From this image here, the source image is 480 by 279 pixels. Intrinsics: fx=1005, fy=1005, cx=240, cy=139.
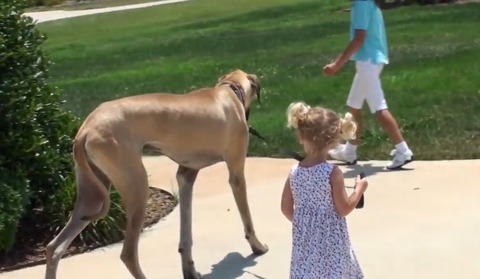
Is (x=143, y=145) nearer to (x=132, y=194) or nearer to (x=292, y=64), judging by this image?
(x=132, y=194)

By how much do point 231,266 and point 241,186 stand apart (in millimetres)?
516

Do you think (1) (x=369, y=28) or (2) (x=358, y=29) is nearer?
(2) (x=358, y=29)

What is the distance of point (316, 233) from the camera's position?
4.94 m

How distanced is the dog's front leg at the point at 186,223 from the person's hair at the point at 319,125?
1.69 metres

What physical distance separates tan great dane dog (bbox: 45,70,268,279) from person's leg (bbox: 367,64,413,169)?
8.24ft

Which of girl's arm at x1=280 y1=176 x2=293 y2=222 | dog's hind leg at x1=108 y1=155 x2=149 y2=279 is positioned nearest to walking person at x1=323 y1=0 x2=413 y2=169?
dog's hind leg at x1=108 y1=155 x2=149 y2=279

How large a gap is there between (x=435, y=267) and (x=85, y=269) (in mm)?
2233

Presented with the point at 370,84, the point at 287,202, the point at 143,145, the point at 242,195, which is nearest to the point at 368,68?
the point at 370,84

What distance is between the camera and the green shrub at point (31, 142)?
22.3 ft

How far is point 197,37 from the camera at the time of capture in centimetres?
2486

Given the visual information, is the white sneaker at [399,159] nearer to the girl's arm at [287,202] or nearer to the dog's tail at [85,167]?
the dog's tail at [85,167]

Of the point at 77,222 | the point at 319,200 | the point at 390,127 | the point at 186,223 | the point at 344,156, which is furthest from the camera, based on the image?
the point at 344,156

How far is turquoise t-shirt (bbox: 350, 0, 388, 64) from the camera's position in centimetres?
888

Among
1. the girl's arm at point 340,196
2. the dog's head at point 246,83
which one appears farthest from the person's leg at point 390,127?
the girl's arm at point 340,196
